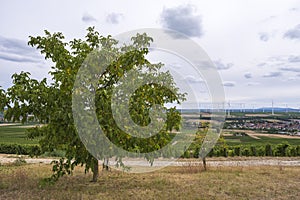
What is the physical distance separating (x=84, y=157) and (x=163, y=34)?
3.95 m

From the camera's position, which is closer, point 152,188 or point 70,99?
point 70,99

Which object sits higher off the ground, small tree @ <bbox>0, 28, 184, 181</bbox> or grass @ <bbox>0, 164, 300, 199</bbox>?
small tree @ <bbox>0, 28, 184, 181</bbox>

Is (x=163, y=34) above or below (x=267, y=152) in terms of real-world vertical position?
above

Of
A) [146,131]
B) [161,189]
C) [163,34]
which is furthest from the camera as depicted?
[161,189]

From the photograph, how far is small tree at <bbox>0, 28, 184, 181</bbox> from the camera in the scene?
22.8ft

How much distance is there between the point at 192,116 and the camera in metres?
9.23

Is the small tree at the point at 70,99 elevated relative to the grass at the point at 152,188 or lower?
elevated

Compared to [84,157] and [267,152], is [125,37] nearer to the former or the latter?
[84,157]

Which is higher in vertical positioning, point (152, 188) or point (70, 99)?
point (70, 99)

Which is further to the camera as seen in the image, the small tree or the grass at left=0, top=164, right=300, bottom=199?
the grass at left=0, top=164, right=300, bottom=199

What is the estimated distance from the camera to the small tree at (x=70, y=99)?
22.8 feet

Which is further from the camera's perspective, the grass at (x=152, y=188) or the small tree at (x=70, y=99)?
the grass at (x=152, y=188)

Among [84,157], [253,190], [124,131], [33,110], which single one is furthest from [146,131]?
[253,190]

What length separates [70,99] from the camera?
718 cm
